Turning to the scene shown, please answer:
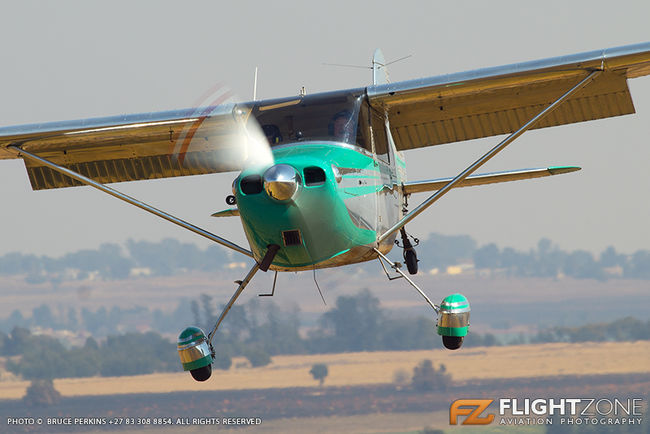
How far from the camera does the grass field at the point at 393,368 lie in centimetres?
4938

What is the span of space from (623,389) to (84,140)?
40747 millimetres

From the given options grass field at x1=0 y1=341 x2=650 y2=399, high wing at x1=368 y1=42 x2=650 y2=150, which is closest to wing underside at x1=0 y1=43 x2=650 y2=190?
high wing at x1=368 y1=42 x2=650 y2=150

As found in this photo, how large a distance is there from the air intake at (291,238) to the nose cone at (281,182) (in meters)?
0.56

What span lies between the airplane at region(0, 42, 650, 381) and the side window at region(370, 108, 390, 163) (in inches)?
1.1

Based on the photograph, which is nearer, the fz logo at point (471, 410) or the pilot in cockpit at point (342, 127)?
the pilot in cockpit at point (342, 127)

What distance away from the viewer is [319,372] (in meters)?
53.9

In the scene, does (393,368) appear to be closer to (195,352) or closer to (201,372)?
(201,372)

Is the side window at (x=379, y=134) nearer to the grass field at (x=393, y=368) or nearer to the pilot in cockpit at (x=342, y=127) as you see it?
the pilot in cockpit at (x=342, y=127)

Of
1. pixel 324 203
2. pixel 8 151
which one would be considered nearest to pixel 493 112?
pixel 324 203

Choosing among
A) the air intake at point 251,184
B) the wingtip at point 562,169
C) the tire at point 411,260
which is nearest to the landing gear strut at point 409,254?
the tire at point 411,260

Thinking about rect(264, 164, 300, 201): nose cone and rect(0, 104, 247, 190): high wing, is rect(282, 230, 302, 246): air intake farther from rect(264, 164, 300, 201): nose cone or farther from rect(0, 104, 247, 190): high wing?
rect(0, 104, 247, 190): high wing

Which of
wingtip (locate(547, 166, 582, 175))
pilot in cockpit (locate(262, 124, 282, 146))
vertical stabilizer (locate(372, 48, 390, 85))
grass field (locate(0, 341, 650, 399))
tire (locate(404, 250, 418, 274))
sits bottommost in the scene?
grass field (locate(0, 341, 650, 399))

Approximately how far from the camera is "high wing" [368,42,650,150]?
1282 cm

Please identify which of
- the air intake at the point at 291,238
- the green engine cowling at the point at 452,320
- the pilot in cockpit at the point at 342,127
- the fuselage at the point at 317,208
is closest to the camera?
the fuselage at the point at 317,208
